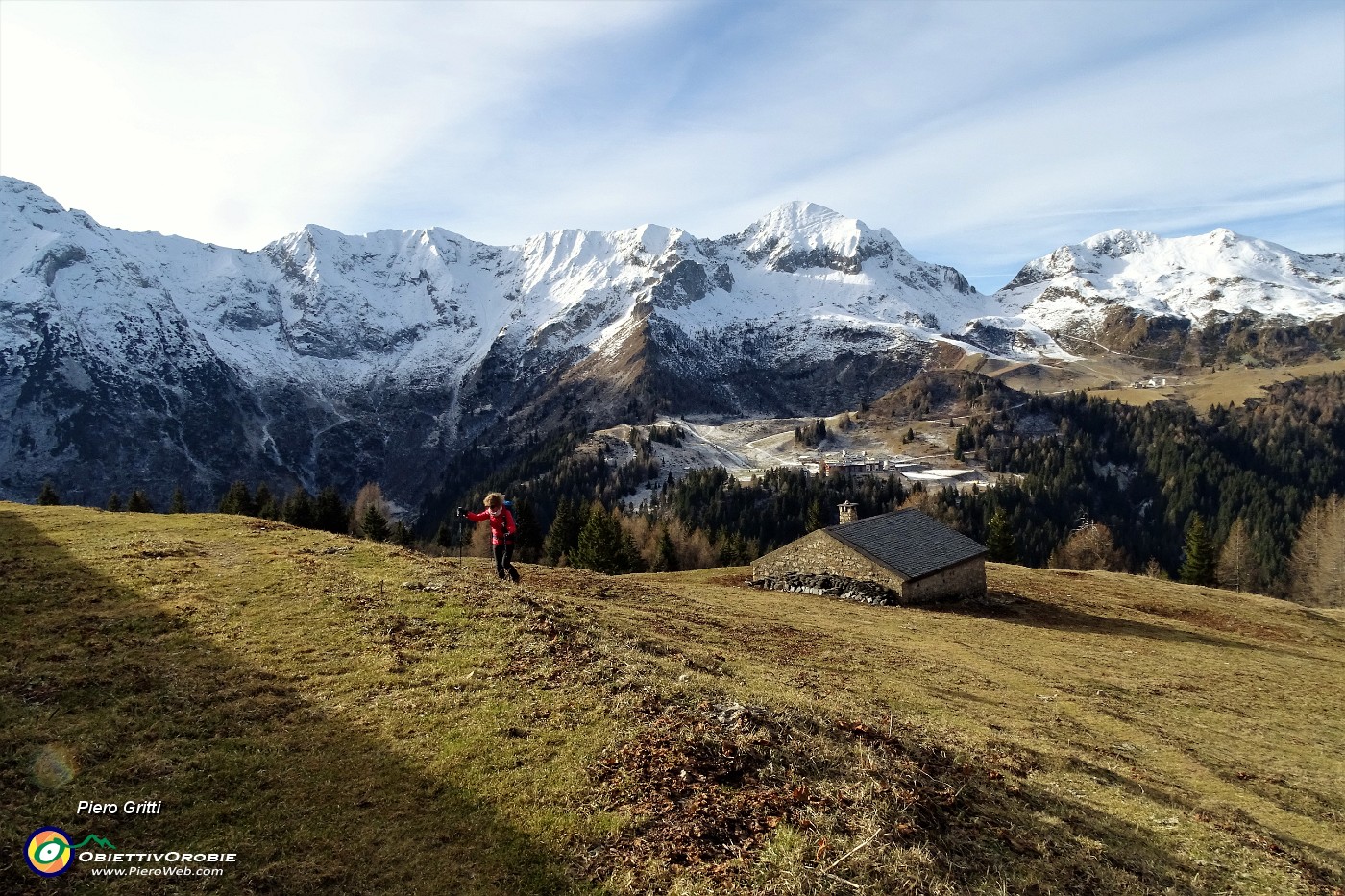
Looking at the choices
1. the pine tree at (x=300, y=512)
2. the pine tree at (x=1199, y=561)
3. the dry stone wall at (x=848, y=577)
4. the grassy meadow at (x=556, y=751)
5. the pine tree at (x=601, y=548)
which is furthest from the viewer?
the pine tree at (x=300, y=512)

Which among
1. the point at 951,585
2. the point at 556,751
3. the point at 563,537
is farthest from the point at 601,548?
the point at 556,751

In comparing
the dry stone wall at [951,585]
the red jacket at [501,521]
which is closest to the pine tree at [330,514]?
the red jacket at [501,521]

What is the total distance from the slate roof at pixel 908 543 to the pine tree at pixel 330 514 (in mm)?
61819

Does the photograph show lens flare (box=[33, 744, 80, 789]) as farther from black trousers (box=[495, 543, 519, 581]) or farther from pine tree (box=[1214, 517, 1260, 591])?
pine tree (box=[1214, 517, 1260, 591])

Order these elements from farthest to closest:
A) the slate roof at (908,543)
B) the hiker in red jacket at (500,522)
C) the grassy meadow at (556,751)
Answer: the slate roof at (908,543) → the hiker in red jacket at (500,522) → the grassy meadow at (556,751)

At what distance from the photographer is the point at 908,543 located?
1826 inches

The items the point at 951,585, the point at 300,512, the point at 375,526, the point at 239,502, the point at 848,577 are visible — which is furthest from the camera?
the point at 239,502

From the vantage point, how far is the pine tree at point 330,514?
80375 mm

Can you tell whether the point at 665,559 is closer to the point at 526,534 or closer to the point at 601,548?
the point at 601,548

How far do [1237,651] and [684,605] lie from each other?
30.1 metres

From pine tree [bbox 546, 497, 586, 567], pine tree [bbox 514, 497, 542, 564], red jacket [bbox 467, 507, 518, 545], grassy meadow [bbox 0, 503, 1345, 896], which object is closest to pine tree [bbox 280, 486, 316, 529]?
pine tree [bbox 514, 497, 542, 564]

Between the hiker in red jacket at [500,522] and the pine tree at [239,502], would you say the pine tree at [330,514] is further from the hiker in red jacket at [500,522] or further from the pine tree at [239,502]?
the hiker in red jacket at [500,522]

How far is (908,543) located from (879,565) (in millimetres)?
5166

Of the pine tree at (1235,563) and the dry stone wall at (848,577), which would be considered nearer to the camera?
the dry stone wall at (848,577)
